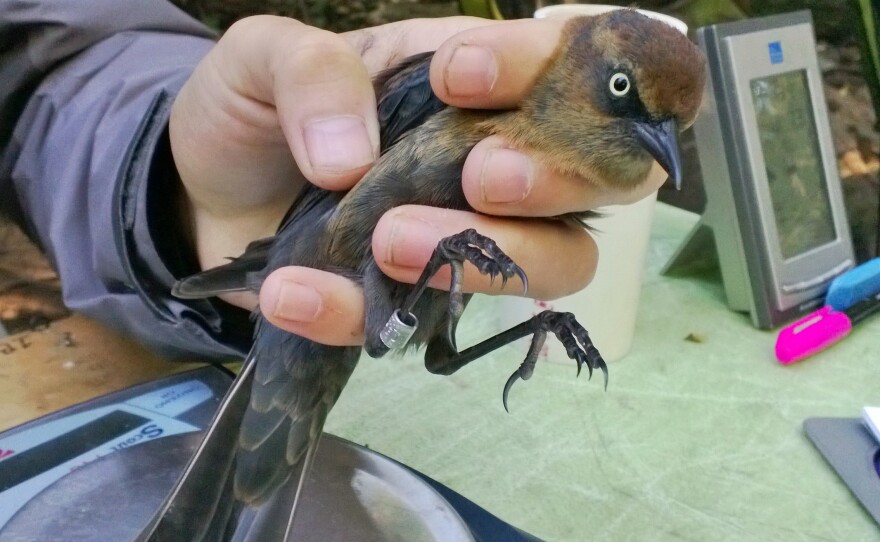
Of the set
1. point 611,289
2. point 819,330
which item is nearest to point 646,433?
point 611,289

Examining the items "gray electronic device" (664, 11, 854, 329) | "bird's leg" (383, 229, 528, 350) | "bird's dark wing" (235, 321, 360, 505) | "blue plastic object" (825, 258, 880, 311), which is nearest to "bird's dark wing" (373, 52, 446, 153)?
"bird's leg" (383, 229, 528, 350)

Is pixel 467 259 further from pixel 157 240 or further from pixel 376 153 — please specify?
pixel 157 240

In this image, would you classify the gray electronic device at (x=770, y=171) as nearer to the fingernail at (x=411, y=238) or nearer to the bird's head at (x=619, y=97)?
the bird's head at (x=619, y=97)

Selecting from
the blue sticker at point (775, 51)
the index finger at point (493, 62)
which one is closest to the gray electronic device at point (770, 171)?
the blue sticker at point (775, 51)

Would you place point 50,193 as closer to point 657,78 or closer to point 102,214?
point 102,214

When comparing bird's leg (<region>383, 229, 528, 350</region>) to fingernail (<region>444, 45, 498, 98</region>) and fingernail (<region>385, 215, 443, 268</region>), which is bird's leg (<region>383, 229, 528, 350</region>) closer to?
fingernail (<region>385, 215, 443, 268</region>)

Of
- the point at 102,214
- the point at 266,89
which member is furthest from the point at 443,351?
the point at 102,214

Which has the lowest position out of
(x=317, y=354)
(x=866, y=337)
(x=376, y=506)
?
(x=866, y=337)
